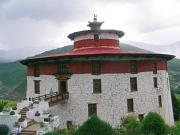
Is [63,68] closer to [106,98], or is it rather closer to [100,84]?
[100,84]

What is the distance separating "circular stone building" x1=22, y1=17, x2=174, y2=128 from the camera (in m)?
32.4

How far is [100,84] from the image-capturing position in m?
32.6

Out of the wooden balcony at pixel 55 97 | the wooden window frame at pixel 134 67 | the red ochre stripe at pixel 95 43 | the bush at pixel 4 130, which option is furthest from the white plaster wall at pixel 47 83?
the bush at pixel 4 130

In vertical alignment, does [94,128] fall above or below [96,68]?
below

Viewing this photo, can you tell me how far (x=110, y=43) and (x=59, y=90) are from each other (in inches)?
354

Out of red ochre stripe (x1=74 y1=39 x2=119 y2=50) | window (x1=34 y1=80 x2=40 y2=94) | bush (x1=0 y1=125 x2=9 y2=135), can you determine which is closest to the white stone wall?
window (x1=34 y1=80 x2=40 y2=94)

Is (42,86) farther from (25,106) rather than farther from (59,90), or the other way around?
(25,106)

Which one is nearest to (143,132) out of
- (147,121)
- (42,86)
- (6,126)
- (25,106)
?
(147,121)

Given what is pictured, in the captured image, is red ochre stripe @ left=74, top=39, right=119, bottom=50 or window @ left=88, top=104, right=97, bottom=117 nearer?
window @ left=88, top=104, right=97, bottom=117

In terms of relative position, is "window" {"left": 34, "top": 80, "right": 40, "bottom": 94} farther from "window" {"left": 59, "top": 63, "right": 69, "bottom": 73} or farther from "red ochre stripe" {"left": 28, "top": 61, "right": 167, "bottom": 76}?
"window" {"left": 59, "top": 63, "right": 69, "bottom": 73}

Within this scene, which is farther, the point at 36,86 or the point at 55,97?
the point at 36,86

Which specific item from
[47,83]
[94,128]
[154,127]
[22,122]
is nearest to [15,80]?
[47,83]

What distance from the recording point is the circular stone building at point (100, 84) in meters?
32.4

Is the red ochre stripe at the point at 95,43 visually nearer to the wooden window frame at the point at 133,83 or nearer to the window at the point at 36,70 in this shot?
the window at the point at 36,70
